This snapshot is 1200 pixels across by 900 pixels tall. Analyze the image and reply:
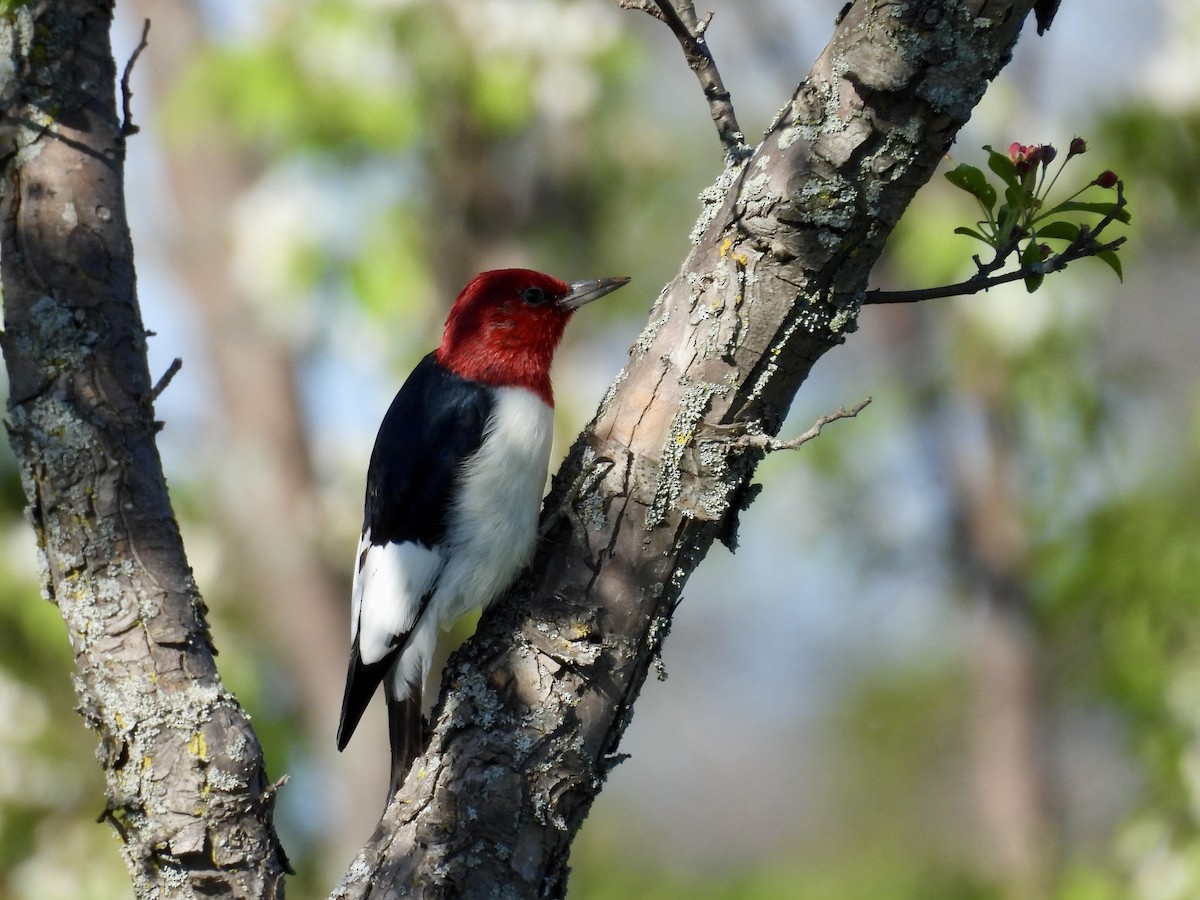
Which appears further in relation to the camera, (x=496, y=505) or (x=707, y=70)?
(x=496, y=505)

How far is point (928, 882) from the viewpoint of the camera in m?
6.72

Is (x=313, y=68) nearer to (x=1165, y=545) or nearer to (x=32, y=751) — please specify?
(x=32, y=751)

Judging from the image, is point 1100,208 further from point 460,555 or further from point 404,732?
point 404,732

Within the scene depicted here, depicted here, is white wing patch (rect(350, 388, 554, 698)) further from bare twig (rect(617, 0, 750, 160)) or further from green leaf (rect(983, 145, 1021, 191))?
green leaf (rect(983, 145, 1021, 191))

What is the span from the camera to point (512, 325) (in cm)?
372

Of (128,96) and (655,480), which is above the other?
(128,96)

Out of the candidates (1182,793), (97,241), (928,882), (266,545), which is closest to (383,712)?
(266,545)

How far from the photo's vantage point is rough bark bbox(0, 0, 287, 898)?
2.30 metres

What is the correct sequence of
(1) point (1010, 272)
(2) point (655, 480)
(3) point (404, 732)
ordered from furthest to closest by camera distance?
(3) point (404, 732), (2) point (655, 480), (1) point (1010, 272)

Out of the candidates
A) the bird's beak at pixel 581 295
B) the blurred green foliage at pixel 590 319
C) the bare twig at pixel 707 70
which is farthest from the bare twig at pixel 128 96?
the blurred green foliage at pixel 590 319

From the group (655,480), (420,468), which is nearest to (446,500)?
(420,468)

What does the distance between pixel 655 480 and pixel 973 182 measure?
75cm

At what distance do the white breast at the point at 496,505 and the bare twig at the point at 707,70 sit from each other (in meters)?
1.01

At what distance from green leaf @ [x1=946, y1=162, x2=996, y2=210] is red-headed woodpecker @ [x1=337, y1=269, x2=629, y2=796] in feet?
3.90
